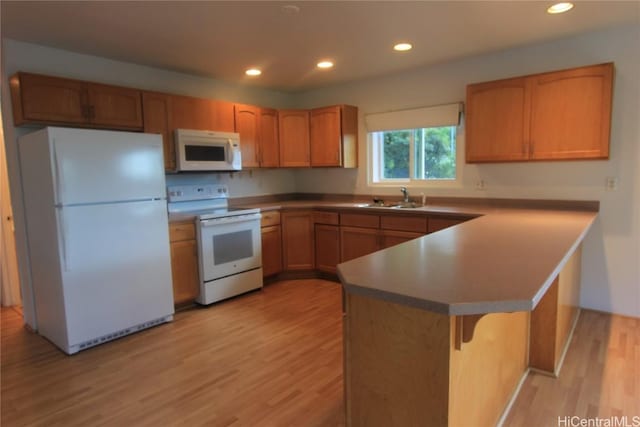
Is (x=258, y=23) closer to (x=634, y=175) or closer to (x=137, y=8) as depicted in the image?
(x=137, y=8)

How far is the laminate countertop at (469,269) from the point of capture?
1107 millimetres

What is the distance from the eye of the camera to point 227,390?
7.27 feet

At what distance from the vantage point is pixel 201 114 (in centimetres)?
382

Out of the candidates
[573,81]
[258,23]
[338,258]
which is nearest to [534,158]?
[573,81]

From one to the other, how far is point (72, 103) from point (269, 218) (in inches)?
81.4

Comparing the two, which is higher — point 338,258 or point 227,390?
point 338,258

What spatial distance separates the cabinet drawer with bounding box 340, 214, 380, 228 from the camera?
3.89 metres

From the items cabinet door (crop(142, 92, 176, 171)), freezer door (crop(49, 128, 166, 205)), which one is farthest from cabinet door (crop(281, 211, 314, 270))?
freezer door (crop(49, 128, 166, 205))

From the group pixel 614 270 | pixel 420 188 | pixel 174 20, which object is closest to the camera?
pixel 174 20

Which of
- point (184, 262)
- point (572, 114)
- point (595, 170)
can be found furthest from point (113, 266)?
point (595, 170)

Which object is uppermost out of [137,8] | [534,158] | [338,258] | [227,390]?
[137,8]

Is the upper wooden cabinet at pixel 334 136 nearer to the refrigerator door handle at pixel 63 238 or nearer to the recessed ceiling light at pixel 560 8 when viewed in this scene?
the recessed ceiling light at pixel 560 8

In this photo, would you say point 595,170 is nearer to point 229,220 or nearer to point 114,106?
point 229,220

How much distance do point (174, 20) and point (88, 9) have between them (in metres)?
0.51
